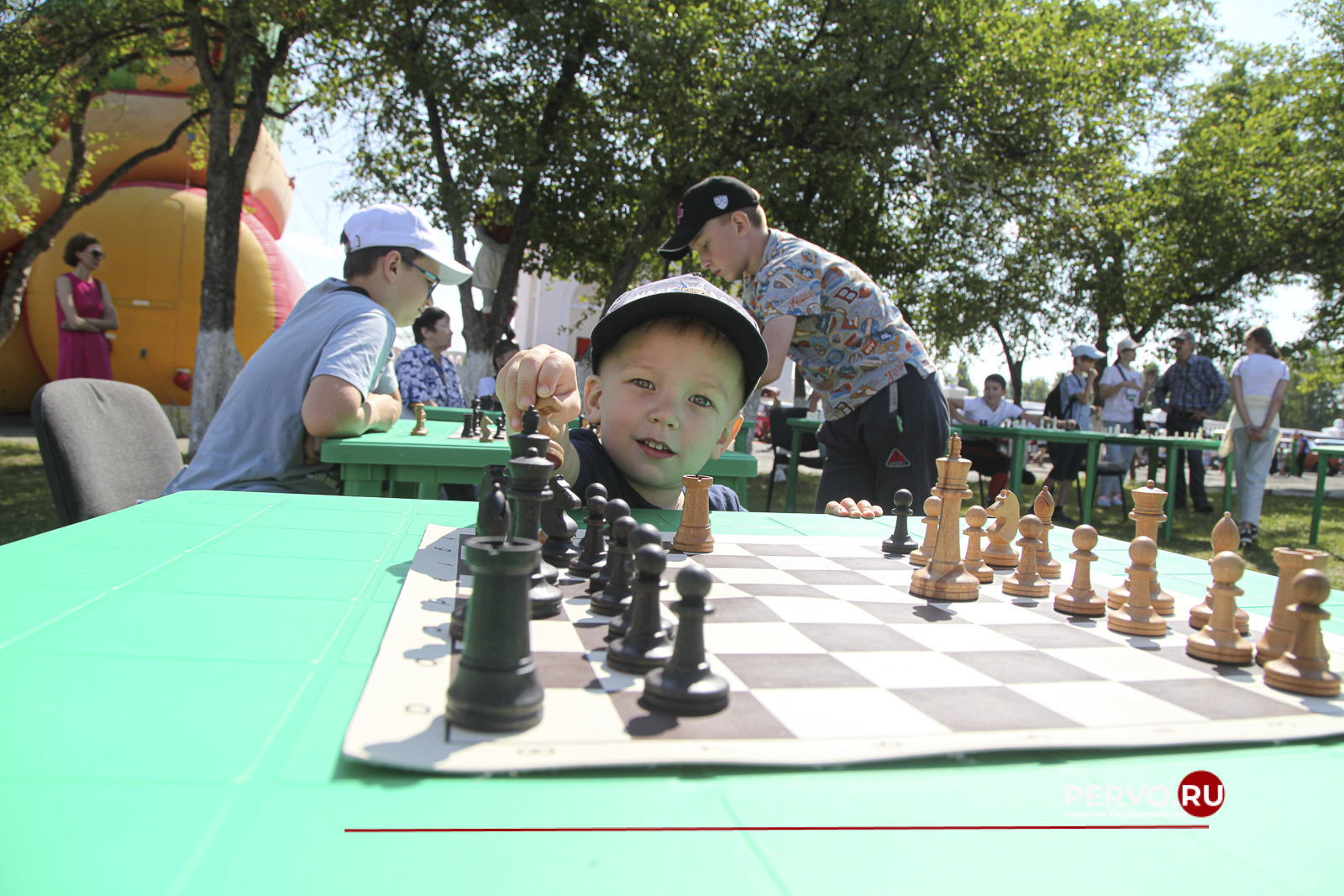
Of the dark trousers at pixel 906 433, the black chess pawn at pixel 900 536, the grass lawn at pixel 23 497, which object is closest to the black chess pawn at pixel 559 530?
the black chess pawn at pixel 900 536

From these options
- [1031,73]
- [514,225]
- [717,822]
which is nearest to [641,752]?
[717,822]

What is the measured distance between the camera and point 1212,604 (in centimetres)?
111

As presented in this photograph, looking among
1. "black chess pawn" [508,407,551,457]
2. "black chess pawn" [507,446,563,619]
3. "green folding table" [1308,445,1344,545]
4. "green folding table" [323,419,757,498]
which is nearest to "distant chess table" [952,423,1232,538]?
"green folding table" [1308,445,1344,545]

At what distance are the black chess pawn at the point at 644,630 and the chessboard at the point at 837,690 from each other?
23 millimetres

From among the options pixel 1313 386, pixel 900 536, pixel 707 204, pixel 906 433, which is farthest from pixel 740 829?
pixel 1313 386

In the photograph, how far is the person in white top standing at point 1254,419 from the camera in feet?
25.3

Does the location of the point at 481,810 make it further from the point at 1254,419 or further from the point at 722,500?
the point at 1254,419

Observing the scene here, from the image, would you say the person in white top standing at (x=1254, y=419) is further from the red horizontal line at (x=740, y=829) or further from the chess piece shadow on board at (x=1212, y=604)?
the red horizontal line at (x=740, y=829)

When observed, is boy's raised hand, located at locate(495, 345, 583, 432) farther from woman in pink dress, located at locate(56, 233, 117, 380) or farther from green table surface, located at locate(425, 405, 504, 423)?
woman in pink dress, located at locate(56, 233, 117, 380)

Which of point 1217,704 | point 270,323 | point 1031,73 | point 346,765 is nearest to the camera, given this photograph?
point 346,765

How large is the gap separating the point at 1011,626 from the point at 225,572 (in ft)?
3.88

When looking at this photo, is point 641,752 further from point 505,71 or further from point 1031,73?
point 1031,73

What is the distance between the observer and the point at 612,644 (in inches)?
35.2

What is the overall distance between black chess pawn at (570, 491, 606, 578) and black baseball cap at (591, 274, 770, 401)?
1.89 feet
